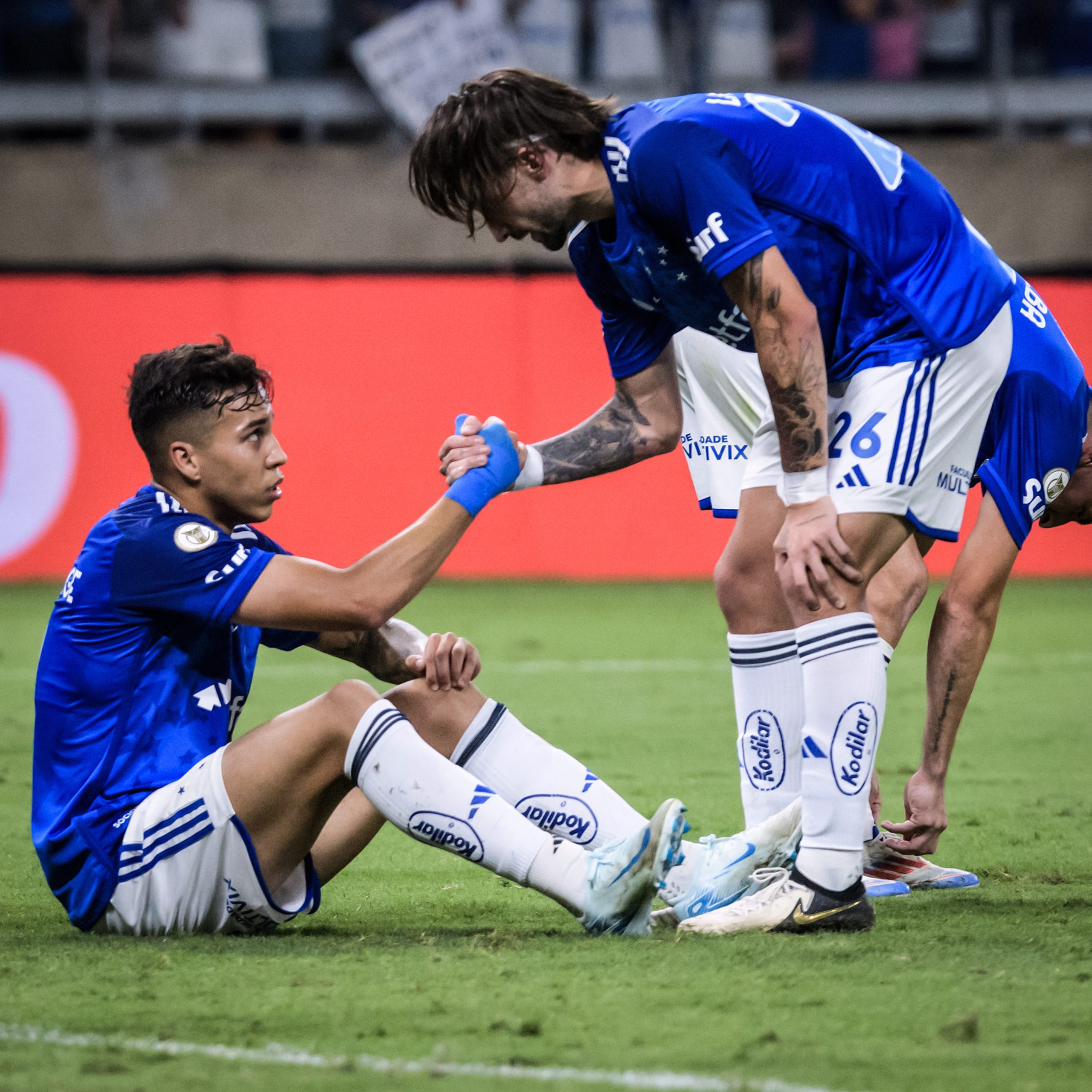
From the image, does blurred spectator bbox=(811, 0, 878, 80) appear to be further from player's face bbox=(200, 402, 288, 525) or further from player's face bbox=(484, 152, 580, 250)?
player's face bbox=(200, 402, 288, 525)

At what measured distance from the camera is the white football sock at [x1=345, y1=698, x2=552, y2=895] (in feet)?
8.71

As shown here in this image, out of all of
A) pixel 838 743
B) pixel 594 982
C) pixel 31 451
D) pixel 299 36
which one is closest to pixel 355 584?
pixel 594 982

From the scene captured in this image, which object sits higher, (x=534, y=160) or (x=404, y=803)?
(x=534, y=160)

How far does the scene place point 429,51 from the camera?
1232 cm

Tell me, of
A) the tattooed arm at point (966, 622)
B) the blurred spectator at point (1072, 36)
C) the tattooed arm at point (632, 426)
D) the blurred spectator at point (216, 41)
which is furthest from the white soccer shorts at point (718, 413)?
the blurred spectator at point (1072, 36)

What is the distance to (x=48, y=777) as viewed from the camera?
110 inches

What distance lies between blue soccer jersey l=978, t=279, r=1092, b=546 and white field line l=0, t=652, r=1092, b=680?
353cm

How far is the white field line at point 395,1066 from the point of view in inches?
76.7

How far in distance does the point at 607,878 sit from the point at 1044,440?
4.68 ft

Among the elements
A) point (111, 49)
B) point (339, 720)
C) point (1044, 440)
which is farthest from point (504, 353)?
point (339, 720)

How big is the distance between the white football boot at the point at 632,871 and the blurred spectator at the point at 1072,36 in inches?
463

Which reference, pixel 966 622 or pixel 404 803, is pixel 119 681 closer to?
pixel 404 803

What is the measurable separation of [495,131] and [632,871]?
136cm

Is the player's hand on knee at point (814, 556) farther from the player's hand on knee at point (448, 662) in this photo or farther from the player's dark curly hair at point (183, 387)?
the player's dark curly hair at point (183, 387)
